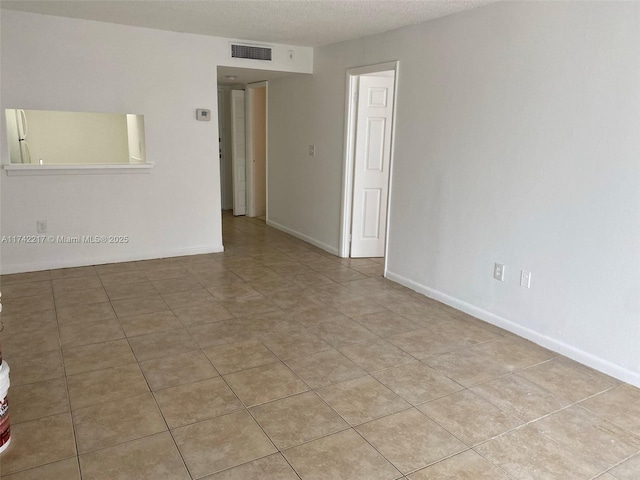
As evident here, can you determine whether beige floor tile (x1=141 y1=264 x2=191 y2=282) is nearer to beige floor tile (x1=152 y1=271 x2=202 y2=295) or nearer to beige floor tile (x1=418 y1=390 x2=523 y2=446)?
→ beige floor tile (x1=152 y1=271 x2=202 y2=295)

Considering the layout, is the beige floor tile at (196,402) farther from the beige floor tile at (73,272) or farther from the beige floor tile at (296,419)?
the beige floor tile at (73,272)

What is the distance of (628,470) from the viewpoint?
209cm

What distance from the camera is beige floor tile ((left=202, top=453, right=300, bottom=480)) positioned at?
199 cm

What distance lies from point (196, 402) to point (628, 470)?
2.04 meters

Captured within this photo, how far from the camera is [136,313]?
12.2 feet

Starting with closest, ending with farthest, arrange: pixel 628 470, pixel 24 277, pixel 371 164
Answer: pixel 628 470, pixel 24 277, pixel 371 164

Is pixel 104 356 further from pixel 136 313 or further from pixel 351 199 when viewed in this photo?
pixel 351 199

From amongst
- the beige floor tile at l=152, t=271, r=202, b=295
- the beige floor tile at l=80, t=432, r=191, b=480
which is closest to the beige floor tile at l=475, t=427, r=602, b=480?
the beige floor tile at l=80, t=432, r=191, b=480

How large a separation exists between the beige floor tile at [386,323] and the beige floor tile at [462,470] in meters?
1.36

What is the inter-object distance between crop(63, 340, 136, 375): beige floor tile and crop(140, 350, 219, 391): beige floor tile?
0.17m

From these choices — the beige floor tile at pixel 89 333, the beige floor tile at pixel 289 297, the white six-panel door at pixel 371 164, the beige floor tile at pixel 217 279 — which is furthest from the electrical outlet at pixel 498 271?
the beige floor tile at pixel 89 333

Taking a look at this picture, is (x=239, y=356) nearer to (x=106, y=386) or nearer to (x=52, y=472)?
(x=106, y=386)

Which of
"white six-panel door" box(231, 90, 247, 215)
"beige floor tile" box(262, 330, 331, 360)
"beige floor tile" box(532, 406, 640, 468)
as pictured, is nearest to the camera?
"beige floor tile" box(532, 406, 640, 468)

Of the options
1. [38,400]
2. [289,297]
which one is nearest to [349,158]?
[289,297]
